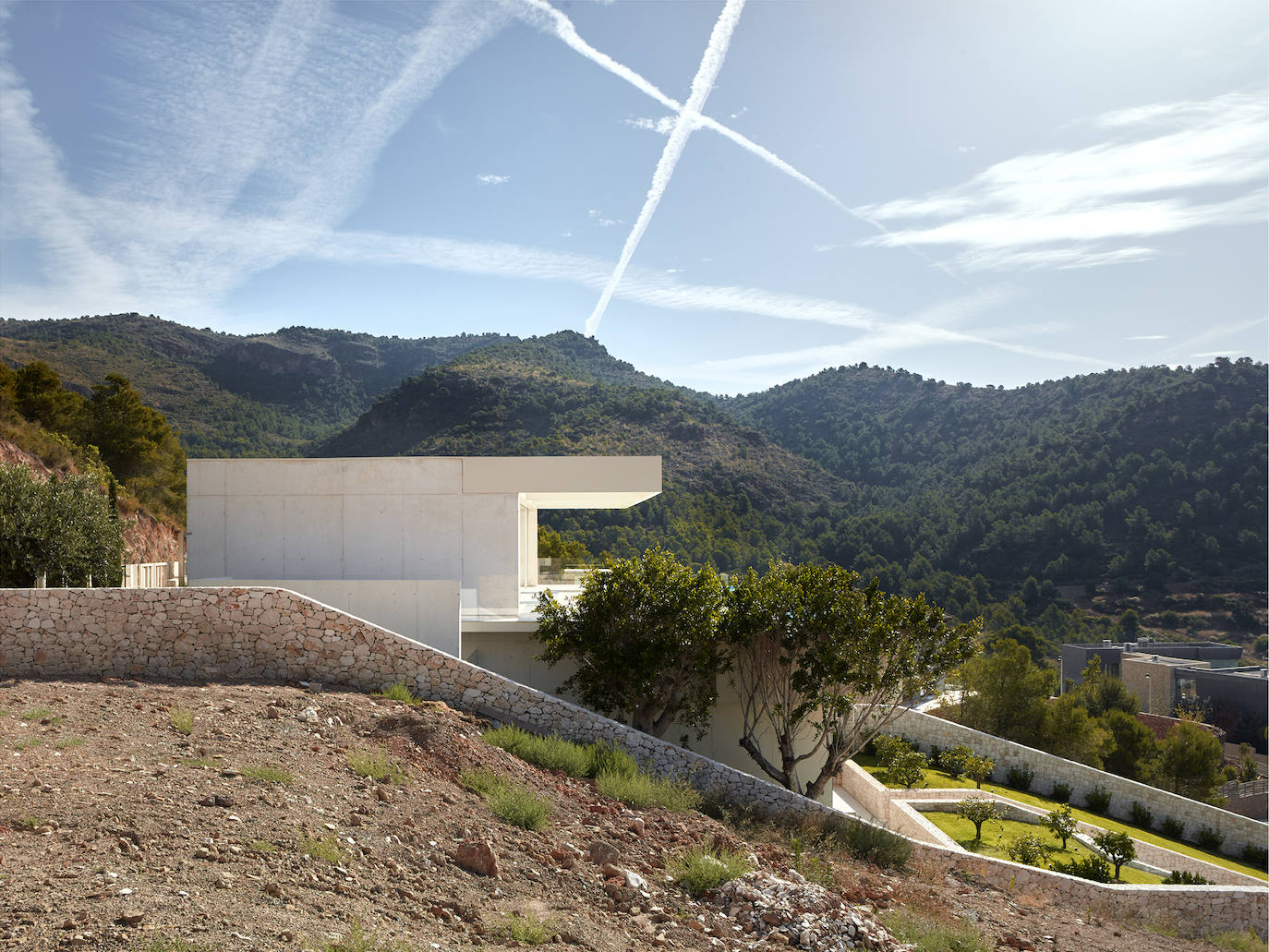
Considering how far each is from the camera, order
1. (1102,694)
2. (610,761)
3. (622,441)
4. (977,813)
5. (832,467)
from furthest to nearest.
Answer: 1. (832,467)
2. (622,441)
3. (1102,694)
4. (977,813)
5. (610,761)

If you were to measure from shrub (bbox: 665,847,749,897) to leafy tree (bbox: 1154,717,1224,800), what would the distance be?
36168 millimetres

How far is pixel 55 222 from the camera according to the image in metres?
38.1

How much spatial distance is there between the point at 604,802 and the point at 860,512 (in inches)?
2533

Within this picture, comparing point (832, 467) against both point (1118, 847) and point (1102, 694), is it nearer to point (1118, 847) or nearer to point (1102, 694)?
point (1102, 694)

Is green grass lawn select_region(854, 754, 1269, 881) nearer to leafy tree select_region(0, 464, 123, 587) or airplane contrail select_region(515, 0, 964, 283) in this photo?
airplane contrail select_region(515, 0, 964, 283)

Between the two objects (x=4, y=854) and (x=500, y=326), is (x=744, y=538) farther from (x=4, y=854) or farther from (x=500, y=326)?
(x=4, y=854)

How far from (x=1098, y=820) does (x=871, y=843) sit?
18.5 meters

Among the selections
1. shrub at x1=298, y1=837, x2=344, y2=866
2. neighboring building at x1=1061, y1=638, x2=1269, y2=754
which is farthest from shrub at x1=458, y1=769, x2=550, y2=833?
neighboring building at x1=1061, y1=638, x2=1269, y2=754

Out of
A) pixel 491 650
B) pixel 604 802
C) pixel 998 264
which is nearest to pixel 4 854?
pixel 604 802

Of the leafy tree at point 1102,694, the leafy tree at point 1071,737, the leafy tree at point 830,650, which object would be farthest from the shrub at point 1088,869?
the leafy tree at point 1102,694

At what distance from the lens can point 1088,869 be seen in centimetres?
1745

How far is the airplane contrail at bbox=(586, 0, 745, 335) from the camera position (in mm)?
24750

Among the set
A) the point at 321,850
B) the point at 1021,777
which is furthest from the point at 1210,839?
the point at 321,850

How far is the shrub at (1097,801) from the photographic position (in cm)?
2900
